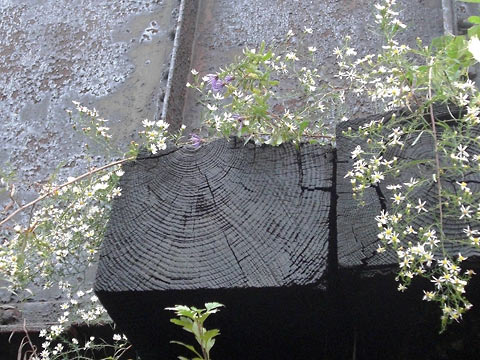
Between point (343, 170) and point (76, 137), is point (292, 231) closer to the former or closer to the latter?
point (343, 170)

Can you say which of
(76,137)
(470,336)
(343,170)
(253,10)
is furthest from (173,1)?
(470,336)

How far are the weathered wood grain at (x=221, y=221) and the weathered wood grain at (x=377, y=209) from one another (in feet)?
0.14

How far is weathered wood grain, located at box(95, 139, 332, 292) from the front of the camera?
159 centimetres

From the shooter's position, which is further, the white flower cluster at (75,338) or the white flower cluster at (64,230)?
the white flower cluster at (75,338)

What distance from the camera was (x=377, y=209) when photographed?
1605 millimetres

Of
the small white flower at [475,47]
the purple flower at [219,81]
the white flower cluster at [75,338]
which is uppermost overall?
the purple flower at [219,81]

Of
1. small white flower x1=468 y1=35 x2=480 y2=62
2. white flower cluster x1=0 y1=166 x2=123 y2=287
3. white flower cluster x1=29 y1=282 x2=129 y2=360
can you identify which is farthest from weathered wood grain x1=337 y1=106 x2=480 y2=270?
white flower cluster x1=29 y1=282 x2=129 y2=360

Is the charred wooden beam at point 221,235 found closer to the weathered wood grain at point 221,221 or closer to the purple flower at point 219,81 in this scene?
the weathered wood grain at point 221,221

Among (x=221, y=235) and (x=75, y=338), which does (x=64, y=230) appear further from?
(x=221, y=235)

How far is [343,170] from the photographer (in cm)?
172

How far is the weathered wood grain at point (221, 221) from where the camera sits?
1.59m

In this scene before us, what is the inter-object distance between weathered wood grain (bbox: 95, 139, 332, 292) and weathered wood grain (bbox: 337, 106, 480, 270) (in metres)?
0.04

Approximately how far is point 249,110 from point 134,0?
2.34 meters

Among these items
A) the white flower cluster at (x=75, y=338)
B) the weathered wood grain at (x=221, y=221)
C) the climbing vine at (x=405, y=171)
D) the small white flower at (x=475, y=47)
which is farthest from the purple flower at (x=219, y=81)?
the white flower cluster at (x=75, y=338)
